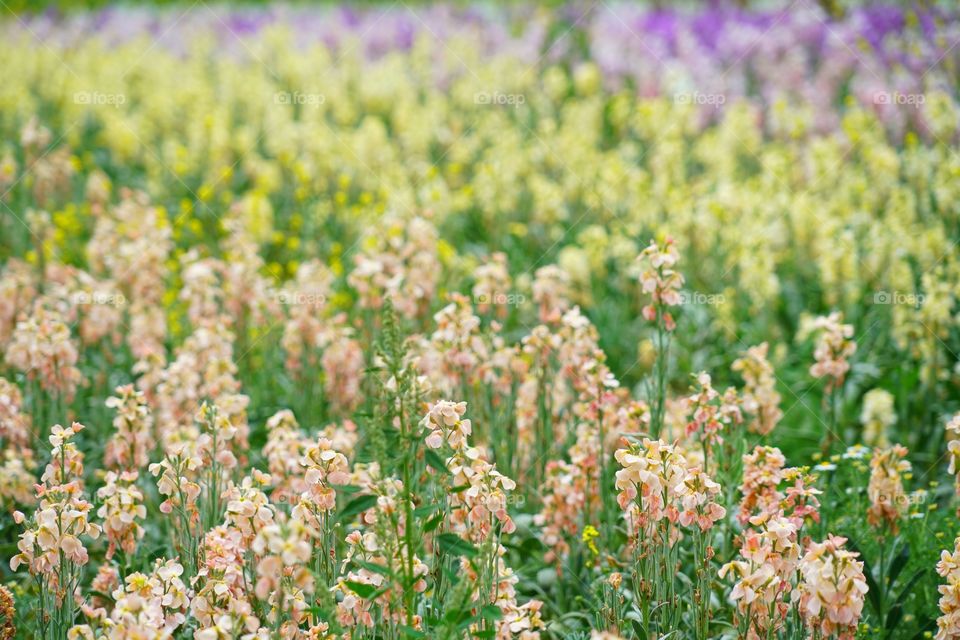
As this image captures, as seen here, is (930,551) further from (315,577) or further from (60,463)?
(60,463)

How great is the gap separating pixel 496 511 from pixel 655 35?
8673 mm

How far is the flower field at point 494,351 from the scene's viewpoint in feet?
8.55

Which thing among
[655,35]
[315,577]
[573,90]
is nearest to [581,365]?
[315,577]

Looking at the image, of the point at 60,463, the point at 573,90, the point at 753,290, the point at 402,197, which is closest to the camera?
the point at 60,463

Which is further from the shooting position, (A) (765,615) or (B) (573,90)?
(B) (573,90)

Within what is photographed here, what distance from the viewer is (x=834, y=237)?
5.10 m

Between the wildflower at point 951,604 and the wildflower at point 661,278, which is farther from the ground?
the wildflower at point 661,278
